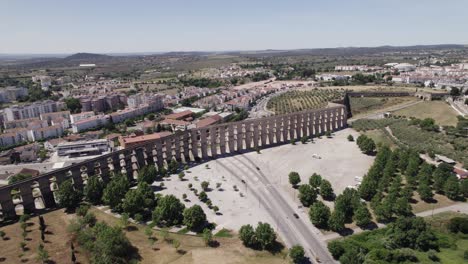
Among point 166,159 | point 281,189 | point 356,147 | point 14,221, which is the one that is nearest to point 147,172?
point 166,159

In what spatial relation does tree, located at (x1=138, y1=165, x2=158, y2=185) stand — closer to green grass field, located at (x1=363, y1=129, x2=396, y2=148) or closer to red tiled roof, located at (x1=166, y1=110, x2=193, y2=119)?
red tiled roof, located at (x1=166, y1=110, x2=193, y2=119)

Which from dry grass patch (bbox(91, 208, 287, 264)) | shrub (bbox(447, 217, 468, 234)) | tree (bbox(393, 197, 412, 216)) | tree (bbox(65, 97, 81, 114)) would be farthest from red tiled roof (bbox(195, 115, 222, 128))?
shrub (bbox(447, 217, 468, 234))

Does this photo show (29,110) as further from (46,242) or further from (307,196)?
(307,196)

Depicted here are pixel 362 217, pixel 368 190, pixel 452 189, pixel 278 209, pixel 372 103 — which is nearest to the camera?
pixel 362 217

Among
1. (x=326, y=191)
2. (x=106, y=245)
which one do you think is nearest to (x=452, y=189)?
(x=326, y=191)

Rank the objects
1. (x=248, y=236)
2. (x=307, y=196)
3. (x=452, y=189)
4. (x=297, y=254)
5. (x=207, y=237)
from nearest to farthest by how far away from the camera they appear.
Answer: (x=297, y=254), (x=248, y=236), (x=207, y=237), (x=452, y=189), (x=307, y=196)

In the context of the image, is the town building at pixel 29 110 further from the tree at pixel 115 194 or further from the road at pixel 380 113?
the road at pixel 380 113

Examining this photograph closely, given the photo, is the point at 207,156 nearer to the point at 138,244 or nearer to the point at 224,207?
the point at 224,207

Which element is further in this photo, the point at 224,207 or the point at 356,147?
the point at 356,147
